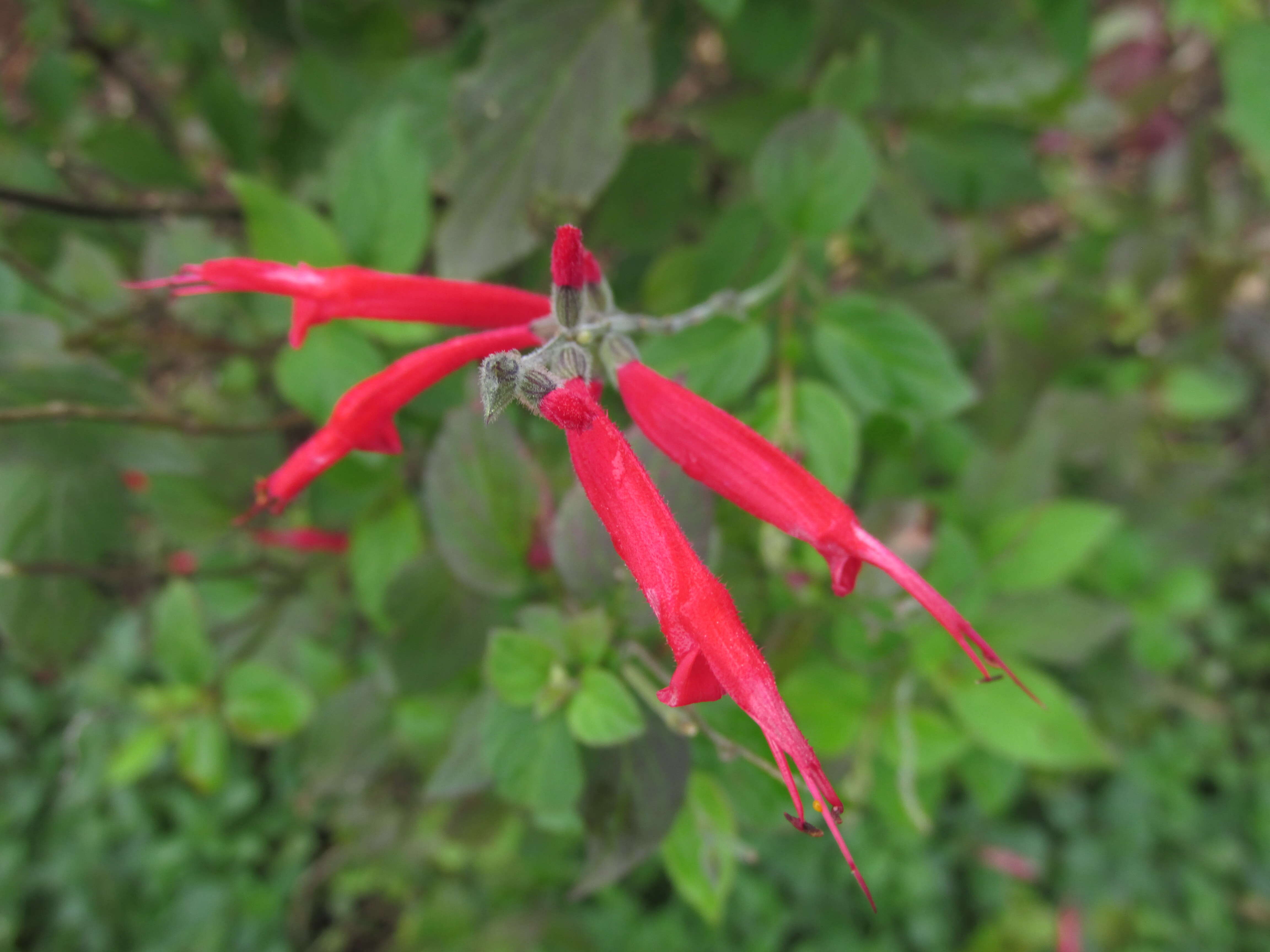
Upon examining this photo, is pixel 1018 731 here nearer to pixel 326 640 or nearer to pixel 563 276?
pixel 563 276

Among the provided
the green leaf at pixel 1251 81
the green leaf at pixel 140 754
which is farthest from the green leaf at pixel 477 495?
the green leaf at pixel 1251 81

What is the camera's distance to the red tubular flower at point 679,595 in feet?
1.54

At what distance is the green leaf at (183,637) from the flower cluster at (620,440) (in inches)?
20.1

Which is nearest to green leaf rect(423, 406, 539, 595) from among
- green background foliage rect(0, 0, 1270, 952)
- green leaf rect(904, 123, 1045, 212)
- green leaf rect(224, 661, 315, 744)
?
green background foliage rect(0, 0, 1270, 952)

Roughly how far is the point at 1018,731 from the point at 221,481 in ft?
3.61

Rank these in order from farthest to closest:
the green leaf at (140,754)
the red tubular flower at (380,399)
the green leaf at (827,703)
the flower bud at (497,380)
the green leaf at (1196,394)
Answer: the green leaf at (1196,394), the green leaf at (140,754), the green leaf at (827,703), the red tubular flower at (380,399), the flower bud at (497,380)

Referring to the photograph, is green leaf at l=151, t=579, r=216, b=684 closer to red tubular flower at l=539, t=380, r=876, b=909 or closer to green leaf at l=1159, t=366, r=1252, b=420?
red tubular flower at l=539, t=380, r=876, b=909

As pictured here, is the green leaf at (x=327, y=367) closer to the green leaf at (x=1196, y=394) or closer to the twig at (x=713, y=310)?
the twig at (x=713, y=310)

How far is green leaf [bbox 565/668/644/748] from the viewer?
0.63 metres

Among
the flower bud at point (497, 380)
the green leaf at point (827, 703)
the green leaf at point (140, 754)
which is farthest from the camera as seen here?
the green leaf at point (140, 754)

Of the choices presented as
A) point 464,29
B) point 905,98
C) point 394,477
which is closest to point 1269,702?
point 905,98

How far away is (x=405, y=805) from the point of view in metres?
1.33

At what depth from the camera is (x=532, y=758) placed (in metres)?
0.70

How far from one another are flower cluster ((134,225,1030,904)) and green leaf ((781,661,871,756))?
31cm
